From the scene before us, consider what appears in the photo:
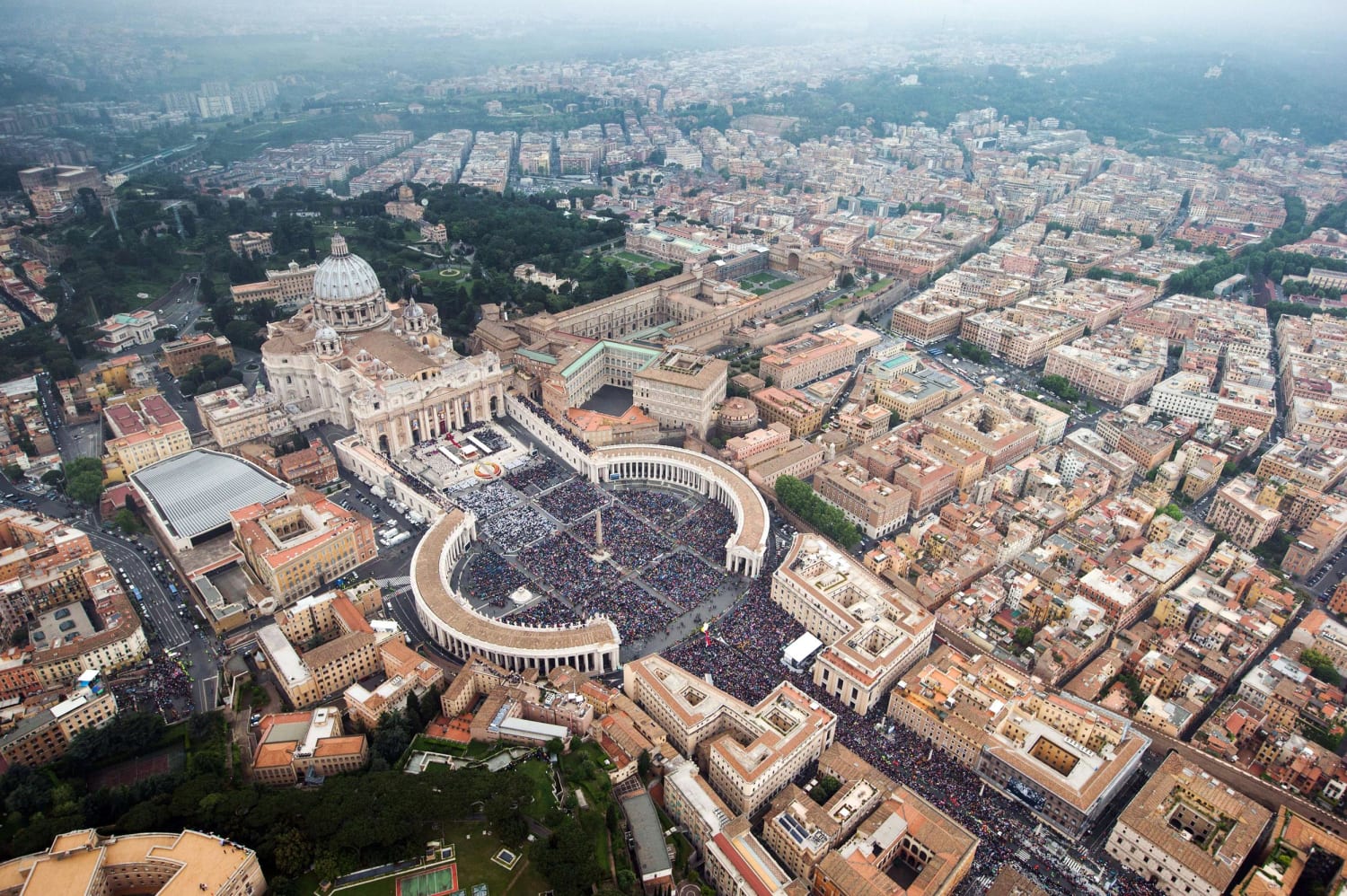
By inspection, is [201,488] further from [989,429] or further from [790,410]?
[989,429]

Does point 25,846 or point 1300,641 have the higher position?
point 25,846

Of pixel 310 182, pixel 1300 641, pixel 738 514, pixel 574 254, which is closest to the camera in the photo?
pixel 1300 641

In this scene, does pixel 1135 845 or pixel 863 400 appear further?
pixel 863 400

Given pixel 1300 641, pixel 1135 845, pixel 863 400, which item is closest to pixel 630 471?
pixel 863 400

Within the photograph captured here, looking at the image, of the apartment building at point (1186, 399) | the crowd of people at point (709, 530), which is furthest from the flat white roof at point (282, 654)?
the apartment building at point (1186, 399)

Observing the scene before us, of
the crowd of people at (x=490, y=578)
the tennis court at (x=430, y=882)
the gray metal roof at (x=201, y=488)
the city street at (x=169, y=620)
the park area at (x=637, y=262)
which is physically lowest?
the crowd of people at (x=490, y=578)

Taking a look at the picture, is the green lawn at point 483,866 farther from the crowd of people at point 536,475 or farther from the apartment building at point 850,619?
the crowd of people at point 536,475

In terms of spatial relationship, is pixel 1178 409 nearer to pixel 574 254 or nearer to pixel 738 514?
pixel 738 514
